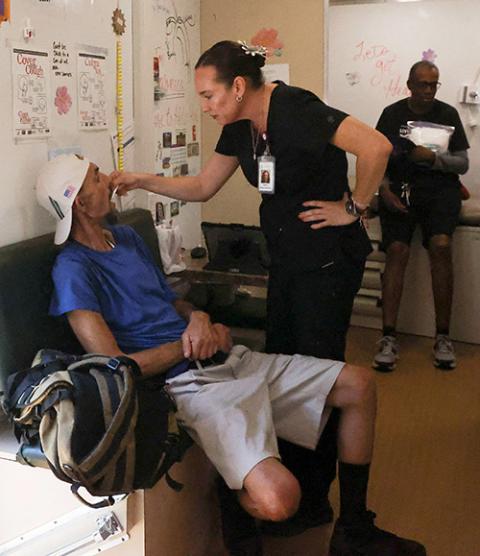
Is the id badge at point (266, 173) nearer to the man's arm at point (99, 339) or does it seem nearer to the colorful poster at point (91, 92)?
the man's arm at point (99, 339)

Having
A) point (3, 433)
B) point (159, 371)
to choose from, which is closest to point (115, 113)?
point (159, 371)

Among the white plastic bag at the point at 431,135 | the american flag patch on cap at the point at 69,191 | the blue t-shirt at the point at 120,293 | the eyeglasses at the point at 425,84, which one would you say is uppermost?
the eyeglasses at the point at 425,84

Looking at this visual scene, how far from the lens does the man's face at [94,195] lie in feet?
6.28

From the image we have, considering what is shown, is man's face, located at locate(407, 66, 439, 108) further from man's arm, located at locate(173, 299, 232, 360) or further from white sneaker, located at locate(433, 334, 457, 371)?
man's arm, located at locate(173, 299, 232, 360)

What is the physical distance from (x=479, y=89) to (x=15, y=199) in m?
2.93

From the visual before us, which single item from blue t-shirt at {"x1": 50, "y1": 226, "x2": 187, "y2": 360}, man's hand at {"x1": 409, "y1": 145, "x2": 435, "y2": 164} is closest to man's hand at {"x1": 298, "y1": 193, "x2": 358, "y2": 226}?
blue t-shirt at {"x1": 50, "y1": 226, "x2": 187, "y2": 360}

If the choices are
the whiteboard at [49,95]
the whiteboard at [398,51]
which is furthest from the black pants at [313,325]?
the whiteboard at [398,51]

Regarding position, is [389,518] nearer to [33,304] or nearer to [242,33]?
[33,304]

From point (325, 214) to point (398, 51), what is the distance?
249 centimetres

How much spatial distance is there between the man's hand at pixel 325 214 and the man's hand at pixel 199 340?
415mm

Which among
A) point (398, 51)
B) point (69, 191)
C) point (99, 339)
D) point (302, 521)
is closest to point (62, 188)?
point (69, 191)

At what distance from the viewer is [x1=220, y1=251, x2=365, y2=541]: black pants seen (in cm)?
198

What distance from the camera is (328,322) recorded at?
6.55 feet

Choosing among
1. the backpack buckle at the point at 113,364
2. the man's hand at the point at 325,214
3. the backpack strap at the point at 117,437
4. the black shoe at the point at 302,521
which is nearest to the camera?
the backpack strap at the point at 117,437
